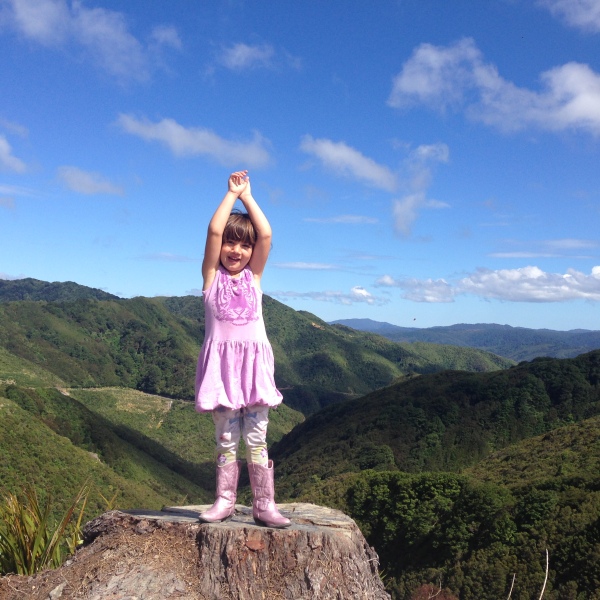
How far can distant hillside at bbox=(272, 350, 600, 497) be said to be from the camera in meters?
63.6

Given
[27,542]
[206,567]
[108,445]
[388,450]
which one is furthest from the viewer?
[108,445]

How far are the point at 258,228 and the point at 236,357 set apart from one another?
131cm

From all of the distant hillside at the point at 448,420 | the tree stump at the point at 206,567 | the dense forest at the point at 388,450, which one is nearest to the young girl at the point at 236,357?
the tree stump at the point at 206,567

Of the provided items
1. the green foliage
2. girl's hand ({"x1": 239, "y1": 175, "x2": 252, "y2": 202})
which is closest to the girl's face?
girl's hand ({"x1": 239, "y1": 175, "x2": 252, "y2": 202})

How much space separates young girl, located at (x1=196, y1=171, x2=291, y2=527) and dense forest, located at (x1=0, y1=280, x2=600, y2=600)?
2.62 m

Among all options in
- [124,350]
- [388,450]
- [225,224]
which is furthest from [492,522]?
[124,350]

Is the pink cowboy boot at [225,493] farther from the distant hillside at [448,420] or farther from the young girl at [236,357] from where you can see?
the distant hillside at [448,420]

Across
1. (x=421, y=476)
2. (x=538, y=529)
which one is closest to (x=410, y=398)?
(x=421, y=476)

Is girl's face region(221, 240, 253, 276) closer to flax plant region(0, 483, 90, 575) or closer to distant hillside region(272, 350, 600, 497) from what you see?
flax plant region(0, 483, 90, 575)

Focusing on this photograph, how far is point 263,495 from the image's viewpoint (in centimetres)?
556

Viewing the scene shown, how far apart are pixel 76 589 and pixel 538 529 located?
25.2 meters

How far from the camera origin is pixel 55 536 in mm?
6266

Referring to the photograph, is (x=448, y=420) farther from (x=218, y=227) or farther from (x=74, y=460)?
(x=218, y=227)

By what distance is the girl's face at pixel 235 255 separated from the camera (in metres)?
5.76
